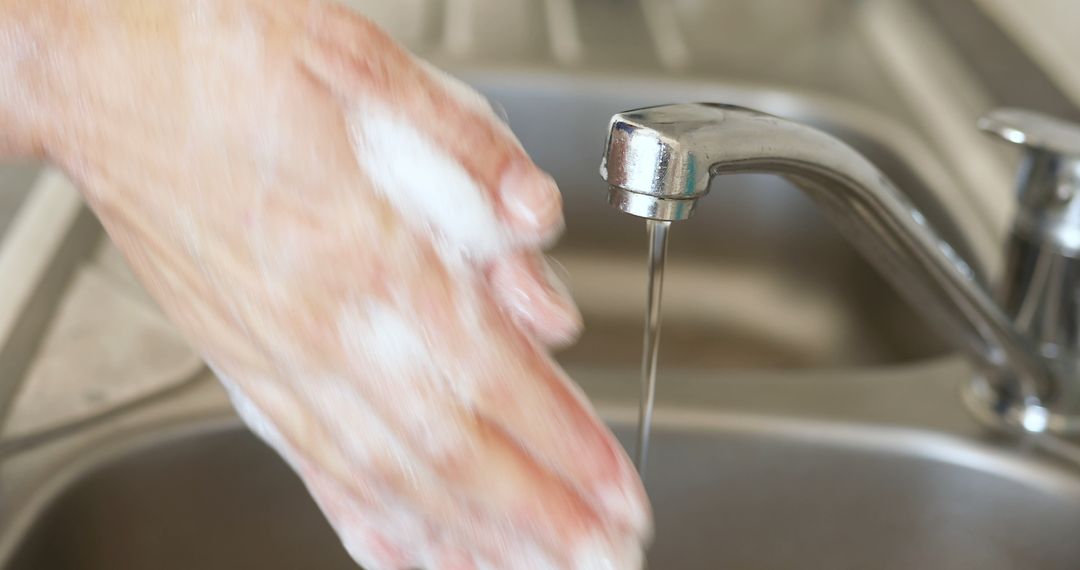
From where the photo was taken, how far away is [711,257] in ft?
2.84

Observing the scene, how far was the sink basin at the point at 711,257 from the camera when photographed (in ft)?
2.65

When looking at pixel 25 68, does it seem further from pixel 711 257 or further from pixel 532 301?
pixel 711 257

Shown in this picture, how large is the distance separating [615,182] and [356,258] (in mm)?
81

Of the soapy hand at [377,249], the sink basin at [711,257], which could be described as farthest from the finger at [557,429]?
the sink basin at [711,257]

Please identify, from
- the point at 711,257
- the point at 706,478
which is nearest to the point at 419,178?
the point at 706,478

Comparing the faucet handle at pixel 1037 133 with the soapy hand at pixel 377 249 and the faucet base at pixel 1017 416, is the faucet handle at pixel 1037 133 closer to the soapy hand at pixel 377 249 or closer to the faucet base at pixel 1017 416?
the faucet base at pixel 1017 416

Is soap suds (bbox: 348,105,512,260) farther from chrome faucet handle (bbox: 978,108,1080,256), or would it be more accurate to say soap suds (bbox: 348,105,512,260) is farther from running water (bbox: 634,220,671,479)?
chrome faucet handle (bbox: 978,108,1080,256)

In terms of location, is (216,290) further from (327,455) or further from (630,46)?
(630,46)

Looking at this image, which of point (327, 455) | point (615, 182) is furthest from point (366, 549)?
point (615, 182)

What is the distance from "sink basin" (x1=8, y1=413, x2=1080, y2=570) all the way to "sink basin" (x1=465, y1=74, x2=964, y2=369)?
10.5 inches

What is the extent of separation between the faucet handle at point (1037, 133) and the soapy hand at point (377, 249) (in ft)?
0.76

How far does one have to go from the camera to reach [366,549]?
1.23 ft

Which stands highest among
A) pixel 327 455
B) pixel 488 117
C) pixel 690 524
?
pixel 488 117

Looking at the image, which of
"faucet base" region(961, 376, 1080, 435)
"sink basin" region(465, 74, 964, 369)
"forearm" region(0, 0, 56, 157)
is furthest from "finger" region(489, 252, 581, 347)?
"sink basin" region(465, 74, 964, 369)
